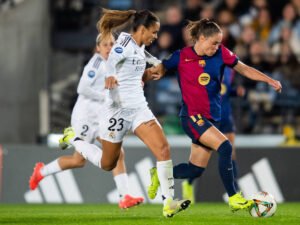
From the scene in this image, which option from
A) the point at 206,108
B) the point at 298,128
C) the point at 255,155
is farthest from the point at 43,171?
the point at 298,128

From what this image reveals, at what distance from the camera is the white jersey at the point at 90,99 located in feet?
37.9

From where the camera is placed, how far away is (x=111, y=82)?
8961 mm

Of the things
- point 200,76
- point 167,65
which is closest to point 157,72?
point 167,65

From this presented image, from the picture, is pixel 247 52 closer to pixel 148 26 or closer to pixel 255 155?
pixel 255 155

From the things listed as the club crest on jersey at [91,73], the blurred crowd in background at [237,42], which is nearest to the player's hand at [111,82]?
the club crest on jersey at [91,73]

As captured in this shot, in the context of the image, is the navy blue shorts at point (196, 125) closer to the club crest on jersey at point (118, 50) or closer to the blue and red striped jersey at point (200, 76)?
the blue and red striped jersey at point (200, 76)

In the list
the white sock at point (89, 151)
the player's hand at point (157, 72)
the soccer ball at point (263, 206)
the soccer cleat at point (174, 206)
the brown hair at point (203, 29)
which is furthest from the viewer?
the white sock at point (89, 151)

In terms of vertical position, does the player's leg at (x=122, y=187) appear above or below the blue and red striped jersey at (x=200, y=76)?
below

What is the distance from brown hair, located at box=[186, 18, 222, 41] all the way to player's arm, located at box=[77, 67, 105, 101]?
1946 millimetres

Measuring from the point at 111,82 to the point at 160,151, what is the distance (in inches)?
34.8

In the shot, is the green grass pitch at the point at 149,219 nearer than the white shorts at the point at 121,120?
Yes

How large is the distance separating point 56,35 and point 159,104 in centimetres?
297

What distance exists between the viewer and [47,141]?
51.4ft

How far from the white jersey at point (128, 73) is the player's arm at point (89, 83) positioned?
1.94 meters
